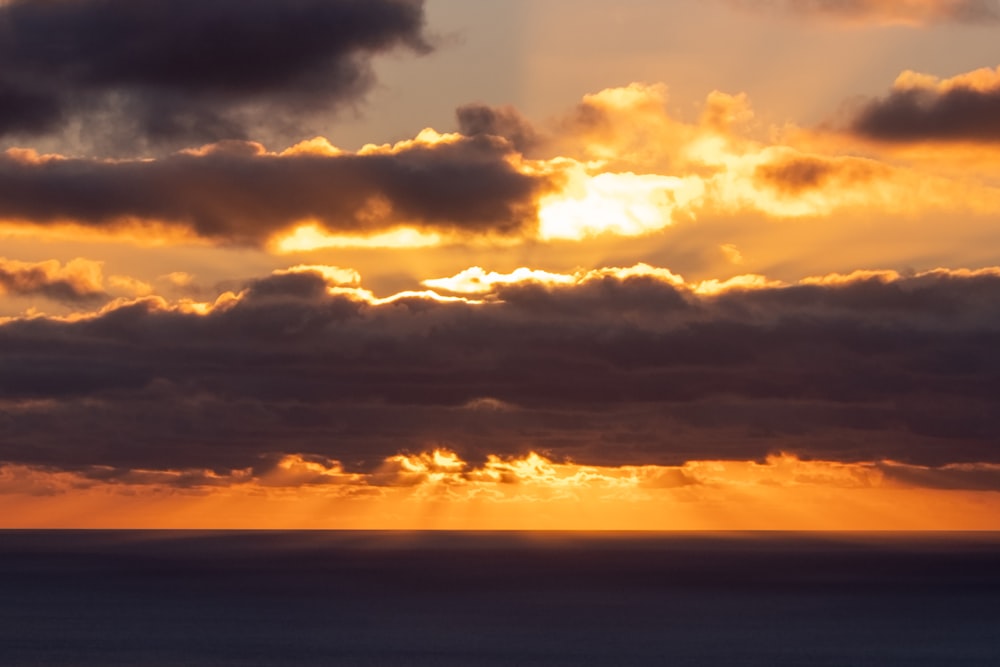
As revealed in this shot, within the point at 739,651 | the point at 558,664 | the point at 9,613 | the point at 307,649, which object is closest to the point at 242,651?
the point at 307,649

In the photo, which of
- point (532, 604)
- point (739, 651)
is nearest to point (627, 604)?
point (532, 604)

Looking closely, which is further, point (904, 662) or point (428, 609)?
point (428, 609)

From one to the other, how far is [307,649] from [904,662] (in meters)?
56.4

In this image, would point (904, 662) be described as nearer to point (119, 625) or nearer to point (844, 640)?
point (844, 640)

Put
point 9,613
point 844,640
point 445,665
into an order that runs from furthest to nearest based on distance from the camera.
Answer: point 9,613 → point 844,640 → point 445,665

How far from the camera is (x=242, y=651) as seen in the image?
13888cm

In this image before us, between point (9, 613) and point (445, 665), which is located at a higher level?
point (9, 613)

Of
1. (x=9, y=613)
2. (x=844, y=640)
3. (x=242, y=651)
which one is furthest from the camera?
(x=9, y=613)

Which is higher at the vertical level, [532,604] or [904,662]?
[532,604]

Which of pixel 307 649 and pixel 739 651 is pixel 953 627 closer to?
pixel 739 651

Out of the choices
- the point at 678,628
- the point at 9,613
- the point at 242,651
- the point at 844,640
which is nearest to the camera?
the point at 242,651

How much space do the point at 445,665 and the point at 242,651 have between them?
23.3 m

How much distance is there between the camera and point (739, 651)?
140m

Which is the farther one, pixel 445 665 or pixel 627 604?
pixel 627 604
